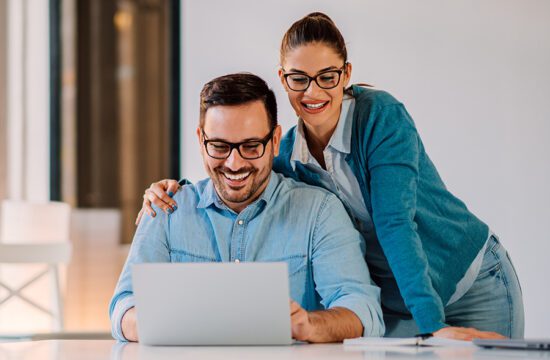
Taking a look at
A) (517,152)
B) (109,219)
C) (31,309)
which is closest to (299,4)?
(517,152)

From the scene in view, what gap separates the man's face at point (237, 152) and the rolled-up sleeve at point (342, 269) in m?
0.19

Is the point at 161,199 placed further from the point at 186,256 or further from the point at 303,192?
the point at 303,192

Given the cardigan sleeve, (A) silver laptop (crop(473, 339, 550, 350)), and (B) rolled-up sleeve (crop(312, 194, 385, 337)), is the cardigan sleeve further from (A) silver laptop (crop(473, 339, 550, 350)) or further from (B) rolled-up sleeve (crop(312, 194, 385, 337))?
(A) silver laptop (crop(473, 339, 550, 350))

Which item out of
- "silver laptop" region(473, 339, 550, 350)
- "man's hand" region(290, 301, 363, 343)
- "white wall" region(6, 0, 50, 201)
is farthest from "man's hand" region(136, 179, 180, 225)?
"white wall" region(6, 0, 50, 201)

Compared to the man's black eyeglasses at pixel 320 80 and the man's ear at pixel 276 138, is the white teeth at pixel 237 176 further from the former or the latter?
the man's black eyeglasses at pixel 320 80

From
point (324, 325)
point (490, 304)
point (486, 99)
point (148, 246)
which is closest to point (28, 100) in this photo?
point (486, 99)

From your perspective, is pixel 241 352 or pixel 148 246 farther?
pixel 148 246

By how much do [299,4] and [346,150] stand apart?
1.91 m

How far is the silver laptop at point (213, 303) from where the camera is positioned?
5.38 ft

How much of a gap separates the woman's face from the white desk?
706 millimetres

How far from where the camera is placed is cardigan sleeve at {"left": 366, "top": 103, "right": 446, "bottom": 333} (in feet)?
7.07

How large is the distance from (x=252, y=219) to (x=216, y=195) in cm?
11

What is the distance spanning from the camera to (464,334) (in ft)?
6.49

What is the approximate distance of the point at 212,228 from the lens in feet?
7.59
